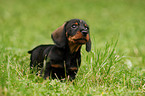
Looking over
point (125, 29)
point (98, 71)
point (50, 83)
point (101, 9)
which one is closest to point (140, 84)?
point (98, 71)

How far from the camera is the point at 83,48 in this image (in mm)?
4254

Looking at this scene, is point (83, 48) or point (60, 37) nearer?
point (60, 37)

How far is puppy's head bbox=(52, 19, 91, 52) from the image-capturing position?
357cm

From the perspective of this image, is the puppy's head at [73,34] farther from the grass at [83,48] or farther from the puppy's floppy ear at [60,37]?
the grass at [83,48]

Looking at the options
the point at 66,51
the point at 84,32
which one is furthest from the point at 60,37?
the point at 84,32

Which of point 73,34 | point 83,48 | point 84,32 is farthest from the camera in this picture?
point 83,48

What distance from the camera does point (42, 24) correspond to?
11859 millimetres

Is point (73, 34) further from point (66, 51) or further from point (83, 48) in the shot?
point (83, 48)

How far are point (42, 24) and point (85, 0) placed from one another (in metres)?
6.38

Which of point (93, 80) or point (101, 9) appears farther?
point (101, 9)

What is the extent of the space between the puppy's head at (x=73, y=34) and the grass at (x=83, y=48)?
0.32m

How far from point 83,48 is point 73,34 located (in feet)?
2.15

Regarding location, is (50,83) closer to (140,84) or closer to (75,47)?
(75,47)

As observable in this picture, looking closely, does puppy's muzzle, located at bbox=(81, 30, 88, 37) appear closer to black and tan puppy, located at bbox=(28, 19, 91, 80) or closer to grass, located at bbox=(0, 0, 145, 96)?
black and tan puppy, located at bbox=(28, 19, 91, 80)
